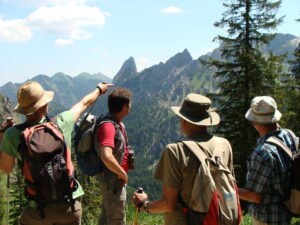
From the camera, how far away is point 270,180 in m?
3.31

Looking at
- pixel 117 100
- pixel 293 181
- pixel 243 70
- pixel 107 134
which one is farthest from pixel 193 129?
pixel 243 70

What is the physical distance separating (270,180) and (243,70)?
44.0 ft

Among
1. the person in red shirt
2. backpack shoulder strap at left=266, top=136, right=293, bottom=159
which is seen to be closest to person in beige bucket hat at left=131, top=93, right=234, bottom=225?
backpack shoulder strap at left=266, top=136, right=293, bottom=159

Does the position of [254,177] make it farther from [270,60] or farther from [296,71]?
[296,71]

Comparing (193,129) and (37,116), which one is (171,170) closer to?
(193,129)

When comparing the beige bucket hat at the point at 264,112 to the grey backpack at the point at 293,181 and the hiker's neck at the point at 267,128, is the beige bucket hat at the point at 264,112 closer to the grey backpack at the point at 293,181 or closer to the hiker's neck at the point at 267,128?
the hiker's neck at the point at 267,128

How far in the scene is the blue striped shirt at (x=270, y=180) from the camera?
330cm

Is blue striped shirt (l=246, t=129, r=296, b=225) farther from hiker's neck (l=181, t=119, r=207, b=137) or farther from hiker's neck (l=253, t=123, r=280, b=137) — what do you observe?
hiker's neck (l=181, t=119, r=207, b=137)

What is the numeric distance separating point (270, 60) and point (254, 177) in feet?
45.8

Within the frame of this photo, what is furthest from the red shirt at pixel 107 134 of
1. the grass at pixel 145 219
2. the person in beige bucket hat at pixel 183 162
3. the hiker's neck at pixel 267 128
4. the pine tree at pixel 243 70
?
the pine tree at pixel 243 70

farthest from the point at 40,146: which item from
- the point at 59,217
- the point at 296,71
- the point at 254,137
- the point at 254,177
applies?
the point at 296,71

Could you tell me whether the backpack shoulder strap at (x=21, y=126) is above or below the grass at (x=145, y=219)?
above

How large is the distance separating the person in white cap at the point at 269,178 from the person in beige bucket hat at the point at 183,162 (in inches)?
21.7

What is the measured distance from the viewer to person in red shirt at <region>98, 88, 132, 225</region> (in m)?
3.91
